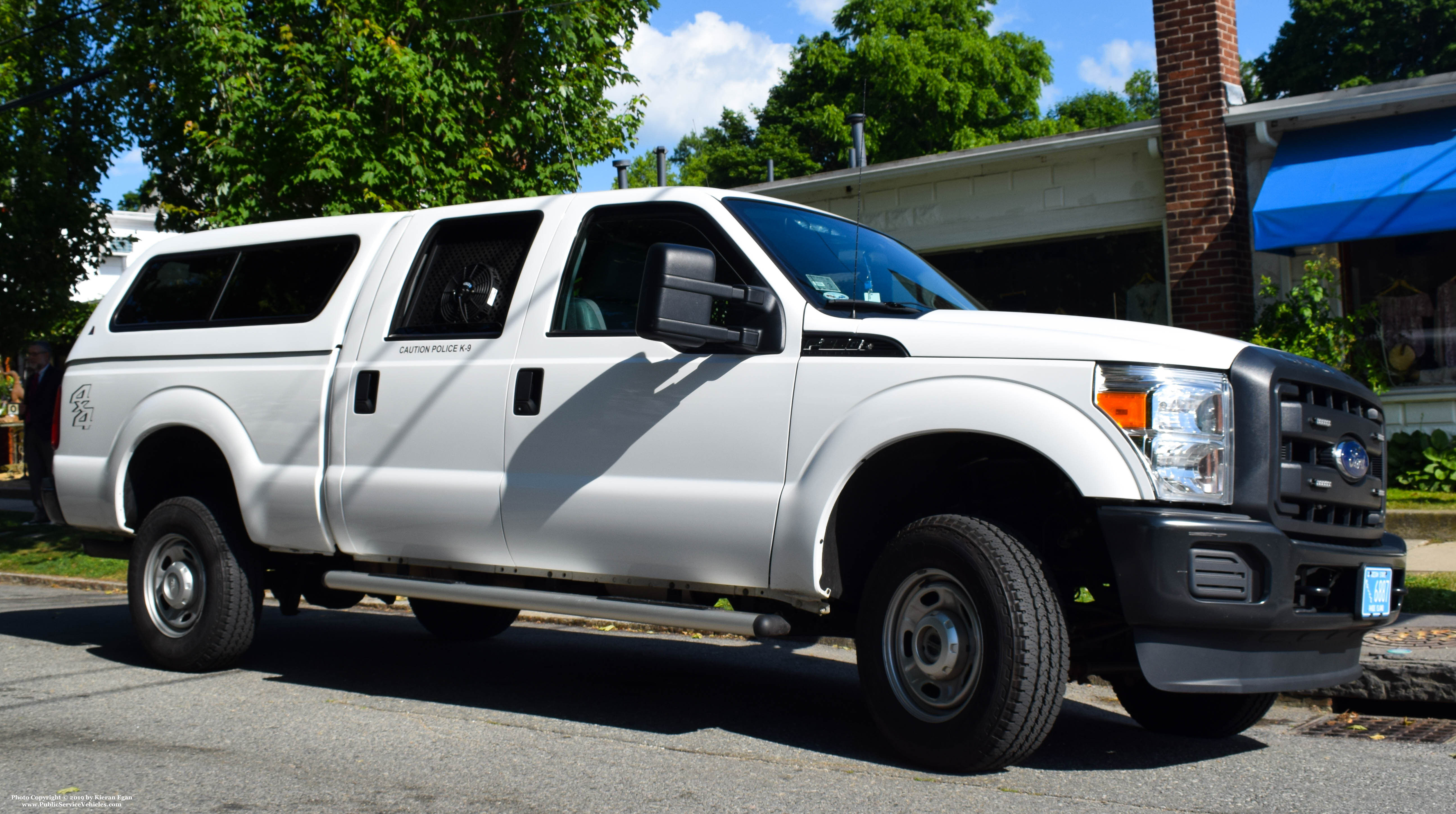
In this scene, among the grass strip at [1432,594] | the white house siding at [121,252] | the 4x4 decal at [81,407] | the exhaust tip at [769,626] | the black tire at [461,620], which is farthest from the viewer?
the white house siding at [121,252]

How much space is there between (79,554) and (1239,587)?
11.6m

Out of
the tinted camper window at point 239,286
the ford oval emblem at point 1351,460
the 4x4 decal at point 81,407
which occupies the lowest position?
the ford oval emblem at point 1351,460

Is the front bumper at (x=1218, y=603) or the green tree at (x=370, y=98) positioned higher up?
the green tree at (x=370, y=98)

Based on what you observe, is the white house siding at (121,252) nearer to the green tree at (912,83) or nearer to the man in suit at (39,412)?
the green tree at (912,83)

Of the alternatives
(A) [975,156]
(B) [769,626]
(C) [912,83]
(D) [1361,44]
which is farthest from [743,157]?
(B) [769,626]

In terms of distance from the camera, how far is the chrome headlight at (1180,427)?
3.96m

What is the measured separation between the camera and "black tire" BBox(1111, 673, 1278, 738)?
498 cm

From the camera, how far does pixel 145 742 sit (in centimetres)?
490

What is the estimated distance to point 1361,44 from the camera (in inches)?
1636

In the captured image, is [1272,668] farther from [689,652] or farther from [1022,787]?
[689,652]

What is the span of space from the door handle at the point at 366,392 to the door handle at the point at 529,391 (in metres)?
0.82

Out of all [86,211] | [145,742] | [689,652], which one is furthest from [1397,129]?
[86,211]

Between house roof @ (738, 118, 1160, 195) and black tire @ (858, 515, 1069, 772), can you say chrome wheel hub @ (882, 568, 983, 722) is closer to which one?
black tire @ (858, 515, 1069, 772)

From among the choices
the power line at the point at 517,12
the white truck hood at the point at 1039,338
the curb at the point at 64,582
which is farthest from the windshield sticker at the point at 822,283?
the curb at the point at 64,582
